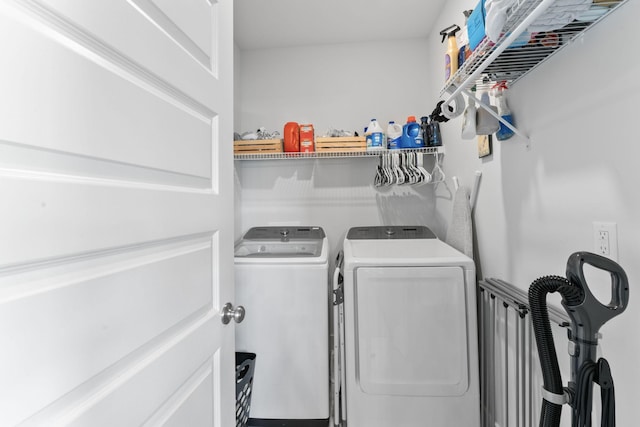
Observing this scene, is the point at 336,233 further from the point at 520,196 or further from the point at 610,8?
the point at 610,8

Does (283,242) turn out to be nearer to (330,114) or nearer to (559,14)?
(330,114)

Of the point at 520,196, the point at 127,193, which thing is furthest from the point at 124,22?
the point at 520,196

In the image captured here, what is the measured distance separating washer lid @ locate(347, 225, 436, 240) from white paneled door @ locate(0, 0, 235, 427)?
1.47 meters

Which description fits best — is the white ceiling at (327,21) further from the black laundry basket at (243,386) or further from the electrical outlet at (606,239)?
the black laundry basket at (243,386)

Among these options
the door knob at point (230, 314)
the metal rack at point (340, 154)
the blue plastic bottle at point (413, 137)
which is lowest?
the door knob at point (230, 314)

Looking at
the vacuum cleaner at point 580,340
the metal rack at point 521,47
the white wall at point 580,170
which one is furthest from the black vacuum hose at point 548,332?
the metal rack at point 521,47

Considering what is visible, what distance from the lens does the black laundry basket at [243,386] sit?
149 cm

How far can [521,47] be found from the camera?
0.97m

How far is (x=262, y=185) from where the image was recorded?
99.7 inches

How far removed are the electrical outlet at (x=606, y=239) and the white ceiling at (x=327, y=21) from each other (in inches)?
76.6

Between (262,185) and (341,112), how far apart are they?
3.12 ft

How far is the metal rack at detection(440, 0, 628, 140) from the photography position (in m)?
0.73

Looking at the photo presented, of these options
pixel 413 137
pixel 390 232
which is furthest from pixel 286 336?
pixel 413 137

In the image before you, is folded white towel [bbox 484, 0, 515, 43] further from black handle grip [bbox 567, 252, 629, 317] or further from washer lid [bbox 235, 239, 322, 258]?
washer lid [bbox 235, 239, 322, 258]
